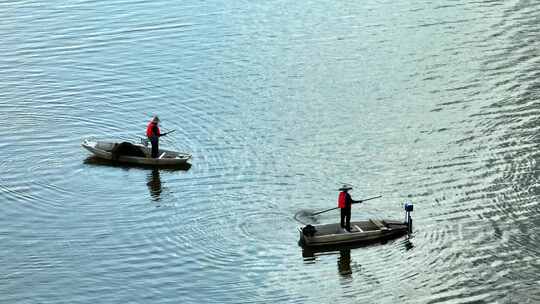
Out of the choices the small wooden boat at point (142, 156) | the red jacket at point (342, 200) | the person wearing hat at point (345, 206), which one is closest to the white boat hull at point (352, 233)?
the person wearing hat at point (345, 206)

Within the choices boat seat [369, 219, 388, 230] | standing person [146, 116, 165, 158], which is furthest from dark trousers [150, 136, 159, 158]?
boat seat [369, 219, 388, 230]

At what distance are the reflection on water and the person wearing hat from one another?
828 centimetres

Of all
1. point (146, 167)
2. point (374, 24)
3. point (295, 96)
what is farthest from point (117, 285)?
point (374, 24)

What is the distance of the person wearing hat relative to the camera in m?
37.3

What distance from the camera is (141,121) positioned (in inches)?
1957

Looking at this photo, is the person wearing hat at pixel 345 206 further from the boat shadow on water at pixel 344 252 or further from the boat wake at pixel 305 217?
the boat wake at pixel 305 217

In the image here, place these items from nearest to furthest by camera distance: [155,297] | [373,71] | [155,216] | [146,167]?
[155,297] → [155,216] → [146,167] → [373,71]

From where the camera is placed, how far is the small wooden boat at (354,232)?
37.4 meters

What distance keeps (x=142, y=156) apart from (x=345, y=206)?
11555mm

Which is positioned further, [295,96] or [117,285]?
[295,96]

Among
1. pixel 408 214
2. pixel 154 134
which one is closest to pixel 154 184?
pixel 154 134

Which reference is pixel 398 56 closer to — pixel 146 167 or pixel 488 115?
pixel 488 115

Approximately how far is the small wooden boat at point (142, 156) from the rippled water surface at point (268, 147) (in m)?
0.43

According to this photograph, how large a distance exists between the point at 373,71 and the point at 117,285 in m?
23.1
